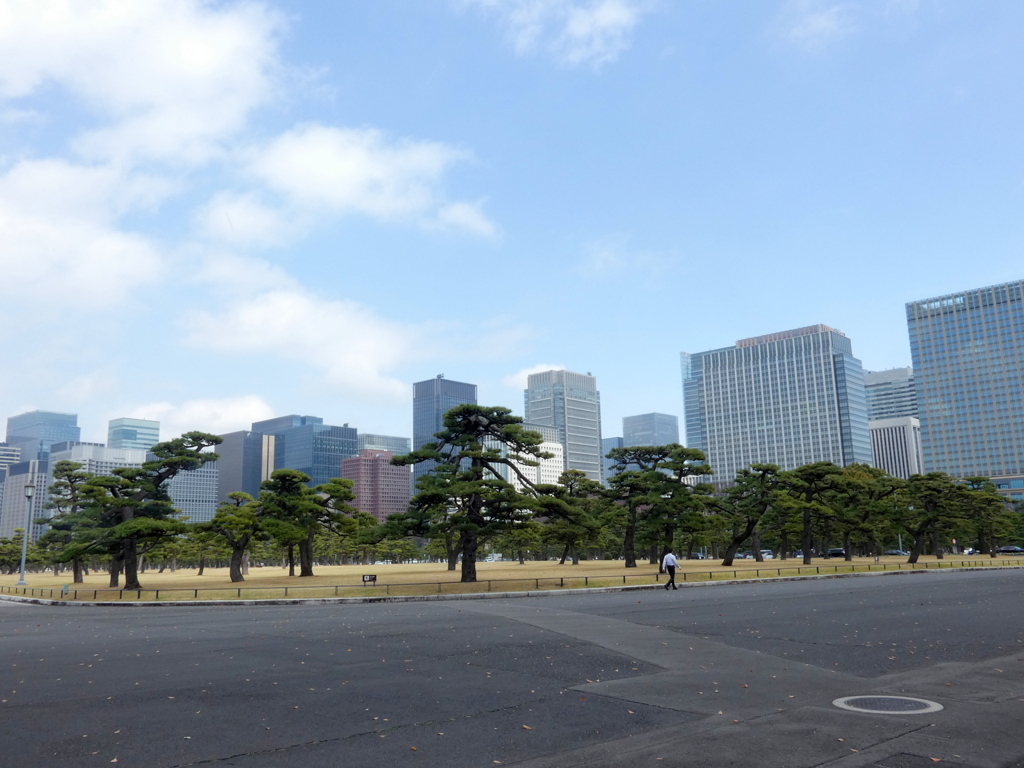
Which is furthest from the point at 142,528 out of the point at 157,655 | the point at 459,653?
the point at 459,653

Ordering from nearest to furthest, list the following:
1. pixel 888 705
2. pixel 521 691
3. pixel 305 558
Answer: pixel 888 705, pixel 521 691, pixel 305 558

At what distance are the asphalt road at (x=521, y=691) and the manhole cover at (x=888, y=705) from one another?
31cm

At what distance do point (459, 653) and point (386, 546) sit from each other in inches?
3877

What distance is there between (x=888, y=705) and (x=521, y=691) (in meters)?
5.50

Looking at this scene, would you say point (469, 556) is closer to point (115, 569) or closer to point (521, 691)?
point (115, 569)

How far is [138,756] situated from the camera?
8.81m

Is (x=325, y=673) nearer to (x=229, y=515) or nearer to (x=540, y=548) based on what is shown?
(x=229, y=515)

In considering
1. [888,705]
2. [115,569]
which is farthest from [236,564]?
[888,705]

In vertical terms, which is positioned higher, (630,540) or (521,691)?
(630,540)

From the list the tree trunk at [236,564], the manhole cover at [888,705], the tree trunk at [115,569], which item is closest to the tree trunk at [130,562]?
the tree trunk at [115,569]

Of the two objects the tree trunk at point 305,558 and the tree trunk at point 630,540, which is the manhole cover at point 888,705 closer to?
the tree trunk at point 305,558

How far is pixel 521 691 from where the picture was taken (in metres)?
12.3

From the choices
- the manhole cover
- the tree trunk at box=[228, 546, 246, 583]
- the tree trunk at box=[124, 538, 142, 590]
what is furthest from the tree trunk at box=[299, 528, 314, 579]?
the manhole cover

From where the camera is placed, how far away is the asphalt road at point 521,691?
28.9 ft
